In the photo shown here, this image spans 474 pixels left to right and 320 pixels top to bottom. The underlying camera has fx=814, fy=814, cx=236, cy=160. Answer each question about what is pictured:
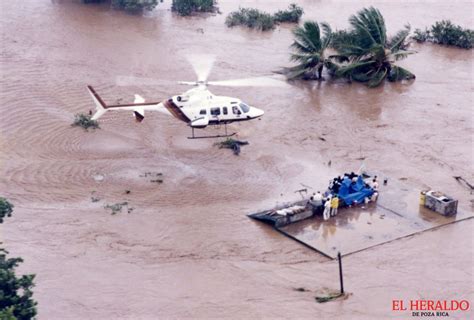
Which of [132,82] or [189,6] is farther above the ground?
[189,6]

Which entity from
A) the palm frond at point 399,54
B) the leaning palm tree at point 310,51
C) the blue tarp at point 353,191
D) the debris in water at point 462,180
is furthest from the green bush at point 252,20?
the blue tarp at point 353,191

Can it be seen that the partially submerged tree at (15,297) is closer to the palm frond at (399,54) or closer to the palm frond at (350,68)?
the palm frond at (350,68)

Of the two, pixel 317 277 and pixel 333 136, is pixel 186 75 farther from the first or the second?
pixel 317 277

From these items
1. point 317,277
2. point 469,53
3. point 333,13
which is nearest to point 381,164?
point 317,277

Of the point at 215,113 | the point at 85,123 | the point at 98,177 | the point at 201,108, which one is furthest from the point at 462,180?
the point at 85,123

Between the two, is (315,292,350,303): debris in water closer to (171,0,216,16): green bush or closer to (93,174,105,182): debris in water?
(93,174,105,182): debris in water

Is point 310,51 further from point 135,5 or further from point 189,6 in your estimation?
point 135,5
